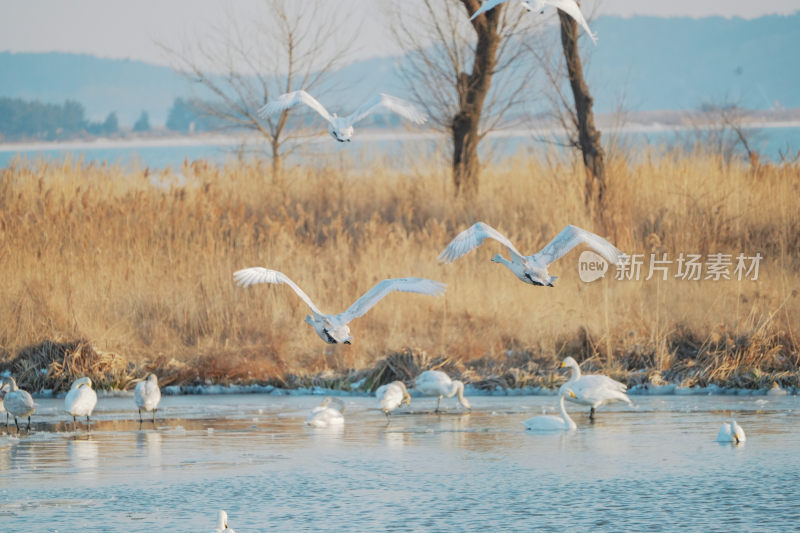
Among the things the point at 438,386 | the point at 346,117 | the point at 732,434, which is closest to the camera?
the point at 732,434

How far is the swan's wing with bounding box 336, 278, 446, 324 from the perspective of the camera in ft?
29.4

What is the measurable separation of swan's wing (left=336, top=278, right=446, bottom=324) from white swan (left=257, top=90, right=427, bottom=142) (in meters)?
1.39

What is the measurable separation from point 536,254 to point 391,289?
1215mm

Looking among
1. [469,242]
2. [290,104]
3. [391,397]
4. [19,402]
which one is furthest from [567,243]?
[19,402]

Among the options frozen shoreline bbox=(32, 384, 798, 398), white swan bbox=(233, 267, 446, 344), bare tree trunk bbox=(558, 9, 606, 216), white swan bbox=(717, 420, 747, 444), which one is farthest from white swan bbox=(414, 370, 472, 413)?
bare tree trunk bbox=(558, 9, 606, 216)

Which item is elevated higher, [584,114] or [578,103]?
[578,103]

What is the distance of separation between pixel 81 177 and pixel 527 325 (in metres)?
8.37

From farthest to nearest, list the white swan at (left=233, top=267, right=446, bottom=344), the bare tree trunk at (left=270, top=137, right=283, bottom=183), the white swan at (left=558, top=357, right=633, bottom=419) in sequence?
the bare tree trunk at (left=270, top=137, right=283, bottom=183), the white swan at (left=558, top=357, right=633, bottom=419), the white swan at (left=233, top=267, right=446, bottom=344)

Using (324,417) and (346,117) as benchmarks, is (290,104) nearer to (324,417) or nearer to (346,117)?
(346,117)

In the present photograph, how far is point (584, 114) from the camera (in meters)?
18.3

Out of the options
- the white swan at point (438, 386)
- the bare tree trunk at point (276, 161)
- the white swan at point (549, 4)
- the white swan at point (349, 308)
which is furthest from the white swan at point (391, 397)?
the bare tree trunk at point (276, 161)

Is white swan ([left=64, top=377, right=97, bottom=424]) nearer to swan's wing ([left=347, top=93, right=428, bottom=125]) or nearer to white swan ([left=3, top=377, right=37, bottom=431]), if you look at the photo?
white swan ([left=3, top=377, right=37, bottom=431])

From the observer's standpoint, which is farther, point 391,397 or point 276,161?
point 276,161

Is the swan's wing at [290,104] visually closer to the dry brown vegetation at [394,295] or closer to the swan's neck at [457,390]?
the swan's neck at [457,390]
